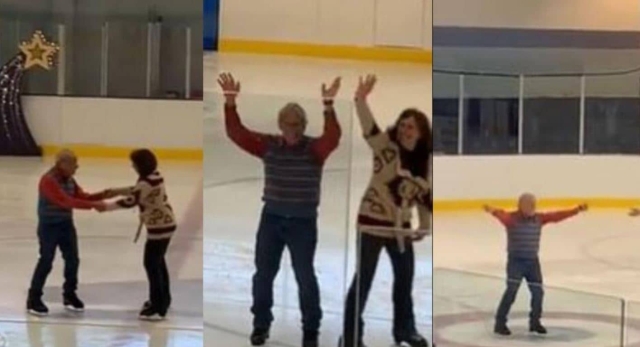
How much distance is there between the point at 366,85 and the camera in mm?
4203

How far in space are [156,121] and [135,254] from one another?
76 centimetres

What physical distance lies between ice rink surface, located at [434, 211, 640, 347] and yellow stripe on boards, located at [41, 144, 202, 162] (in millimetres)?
1425

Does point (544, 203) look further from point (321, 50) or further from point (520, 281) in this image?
point (321, 50)

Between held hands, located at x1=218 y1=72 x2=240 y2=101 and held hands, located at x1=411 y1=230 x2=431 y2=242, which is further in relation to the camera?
held hands, located at x1=218 y1=72 x2=240 y2=101

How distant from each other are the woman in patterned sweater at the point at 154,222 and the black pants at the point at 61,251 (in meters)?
0.25

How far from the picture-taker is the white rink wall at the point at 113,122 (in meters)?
5.46

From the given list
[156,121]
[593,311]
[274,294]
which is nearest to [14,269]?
[156,121]

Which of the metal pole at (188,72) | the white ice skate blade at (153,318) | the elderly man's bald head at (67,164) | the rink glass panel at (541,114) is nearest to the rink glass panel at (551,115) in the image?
the rink glass panel at (541,114)

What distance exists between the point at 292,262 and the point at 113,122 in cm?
193

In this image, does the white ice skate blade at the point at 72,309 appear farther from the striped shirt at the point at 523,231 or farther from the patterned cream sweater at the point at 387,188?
the striped shirt at the point at 523,231

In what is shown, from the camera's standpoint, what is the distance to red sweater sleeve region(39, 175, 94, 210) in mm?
4824

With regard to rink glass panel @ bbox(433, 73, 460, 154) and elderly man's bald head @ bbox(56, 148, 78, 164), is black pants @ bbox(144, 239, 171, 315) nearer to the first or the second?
elderly man's bald head @ bbox(56, 148, 78, 164)

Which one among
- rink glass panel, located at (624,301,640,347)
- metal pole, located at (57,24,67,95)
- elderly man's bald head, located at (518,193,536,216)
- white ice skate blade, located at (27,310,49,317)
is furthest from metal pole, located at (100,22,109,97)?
rink glass panel, located at (624,301,640,347)

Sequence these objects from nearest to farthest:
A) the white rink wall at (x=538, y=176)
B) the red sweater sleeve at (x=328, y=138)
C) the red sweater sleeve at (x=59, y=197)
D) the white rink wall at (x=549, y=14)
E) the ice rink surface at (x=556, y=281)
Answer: the ice rink surface at (x=556, y=281)
the red sweater sleeve at (x=328, y=138)
the red sweater sleeve at (x=59, y=197)
the white rink wall at (x=549, y=14)
the white rink wall at (x=538, y=176)
